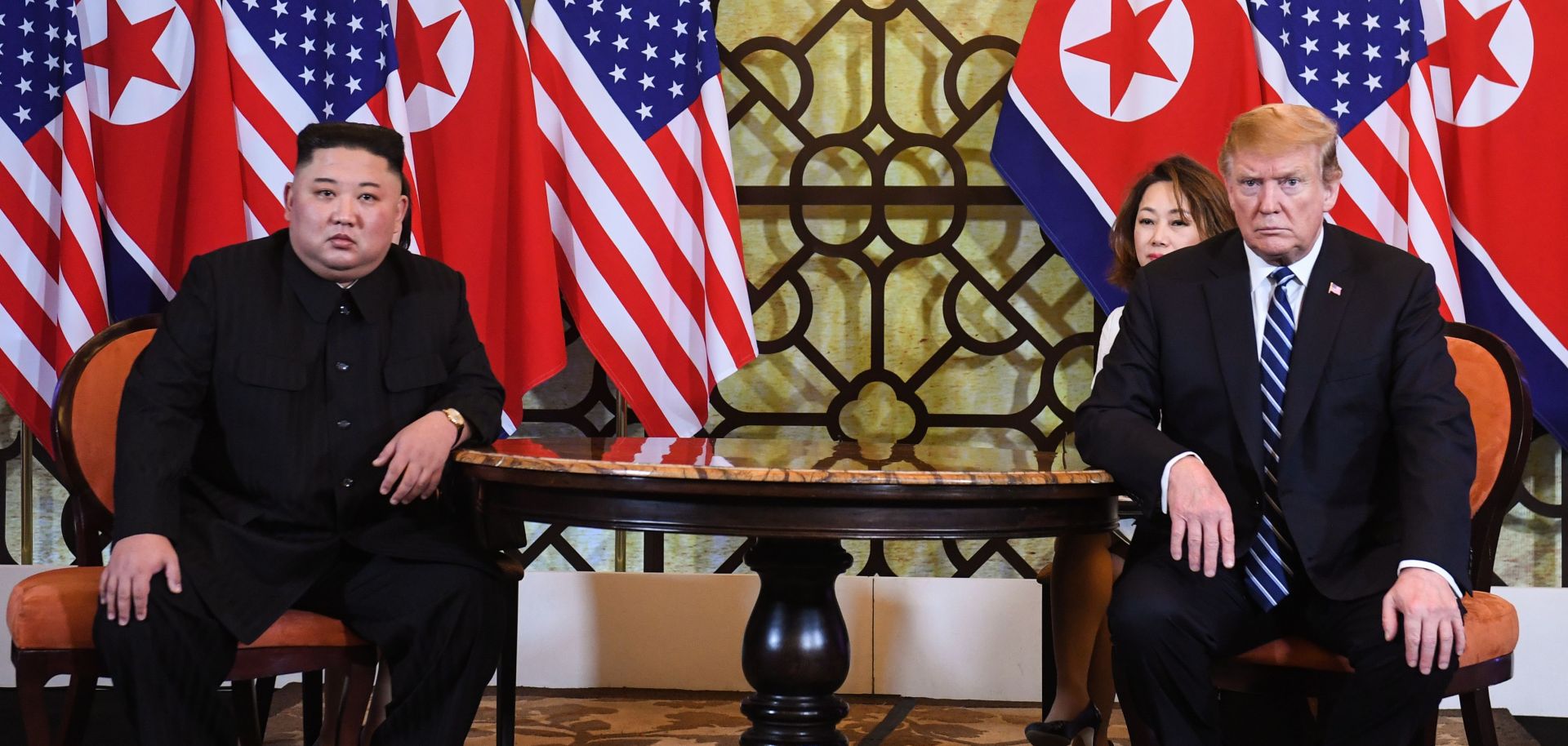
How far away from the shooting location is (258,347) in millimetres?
2326

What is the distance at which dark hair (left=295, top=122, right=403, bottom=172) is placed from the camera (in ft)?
7.80

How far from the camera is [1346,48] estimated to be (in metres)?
3.45

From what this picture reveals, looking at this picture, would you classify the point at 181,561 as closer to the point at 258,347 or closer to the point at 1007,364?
the point at 258,347

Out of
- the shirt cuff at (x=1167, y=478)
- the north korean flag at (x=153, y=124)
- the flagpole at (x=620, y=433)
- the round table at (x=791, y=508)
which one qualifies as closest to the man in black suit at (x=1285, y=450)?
the shirt cuff at (x=1167, y=478)

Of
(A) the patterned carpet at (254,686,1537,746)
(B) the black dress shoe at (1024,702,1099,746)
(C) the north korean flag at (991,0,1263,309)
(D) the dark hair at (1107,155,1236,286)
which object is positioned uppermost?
(C) the north korean flag at (991,0,1263,309)

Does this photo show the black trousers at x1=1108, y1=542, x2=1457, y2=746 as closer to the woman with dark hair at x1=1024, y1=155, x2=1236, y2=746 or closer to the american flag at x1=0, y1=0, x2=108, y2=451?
the woman with dark hair at x1=1024, y1=155, x2=1236, y2=746

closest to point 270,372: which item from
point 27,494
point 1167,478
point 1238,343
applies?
point 1167,478

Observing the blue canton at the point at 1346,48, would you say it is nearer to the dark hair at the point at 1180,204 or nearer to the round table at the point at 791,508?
the dark hair at the point at 1180,204

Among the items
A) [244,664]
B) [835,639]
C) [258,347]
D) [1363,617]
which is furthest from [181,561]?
[1363,617]

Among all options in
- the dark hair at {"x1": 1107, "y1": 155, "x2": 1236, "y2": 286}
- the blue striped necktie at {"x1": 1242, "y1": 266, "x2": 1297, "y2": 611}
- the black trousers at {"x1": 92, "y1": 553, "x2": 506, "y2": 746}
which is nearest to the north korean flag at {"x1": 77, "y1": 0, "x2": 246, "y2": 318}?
the black trousers at {"x1": 92, "y1": 553, "x2": 506, "y2": 746}

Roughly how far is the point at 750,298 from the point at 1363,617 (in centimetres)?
216

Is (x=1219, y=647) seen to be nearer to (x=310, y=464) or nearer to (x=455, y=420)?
(x=455, y=420)

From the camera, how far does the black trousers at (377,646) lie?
2076 mm

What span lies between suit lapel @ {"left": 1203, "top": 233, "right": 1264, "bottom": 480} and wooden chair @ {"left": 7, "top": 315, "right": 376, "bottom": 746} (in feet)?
4.58
